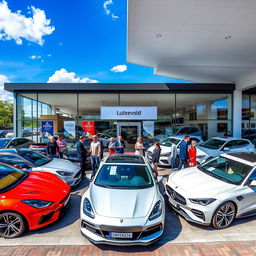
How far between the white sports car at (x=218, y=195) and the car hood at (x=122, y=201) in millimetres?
808

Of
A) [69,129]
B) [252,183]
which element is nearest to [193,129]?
[252,183]

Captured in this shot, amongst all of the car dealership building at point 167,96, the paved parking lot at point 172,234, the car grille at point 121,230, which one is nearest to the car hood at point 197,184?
the paved parking lot at point 172,234

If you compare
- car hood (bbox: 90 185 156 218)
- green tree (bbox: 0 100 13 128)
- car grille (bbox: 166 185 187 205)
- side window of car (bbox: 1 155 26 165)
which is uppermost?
green tree (bbox: 0 100 13 128)

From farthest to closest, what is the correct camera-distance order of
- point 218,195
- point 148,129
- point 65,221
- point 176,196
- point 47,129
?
point 148,129
point 47,129
point 176,196
point 65,221
point 218,195

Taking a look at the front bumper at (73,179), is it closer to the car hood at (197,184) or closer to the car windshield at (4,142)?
the car hood at (197,184)

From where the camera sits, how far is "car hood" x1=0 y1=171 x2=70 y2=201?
2936 mm

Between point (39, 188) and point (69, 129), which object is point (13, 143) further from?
point (39, 188)

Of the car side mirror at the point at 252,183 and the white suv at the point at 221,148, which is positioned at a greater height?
the white suv at the point at 221,148

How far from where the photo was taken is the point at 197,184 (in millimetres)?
3436

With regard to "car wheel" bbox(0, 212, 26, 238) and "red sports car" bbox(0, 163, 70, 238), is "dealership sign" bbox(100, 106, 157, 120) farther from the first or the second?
"car wheel" bbox(0, 212, 26, 238)

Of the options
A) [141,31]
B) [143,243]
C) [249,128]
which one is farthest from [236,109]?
[143,243]

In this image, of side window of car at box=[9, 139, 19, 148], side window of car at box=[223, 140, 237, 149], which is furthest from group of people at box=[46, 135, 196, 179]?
side window of car at box=[9, 139, 19, 148]

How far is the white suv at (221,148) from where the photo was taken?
6.69 metres

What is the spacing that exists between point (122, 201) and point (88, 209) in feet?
2.07
